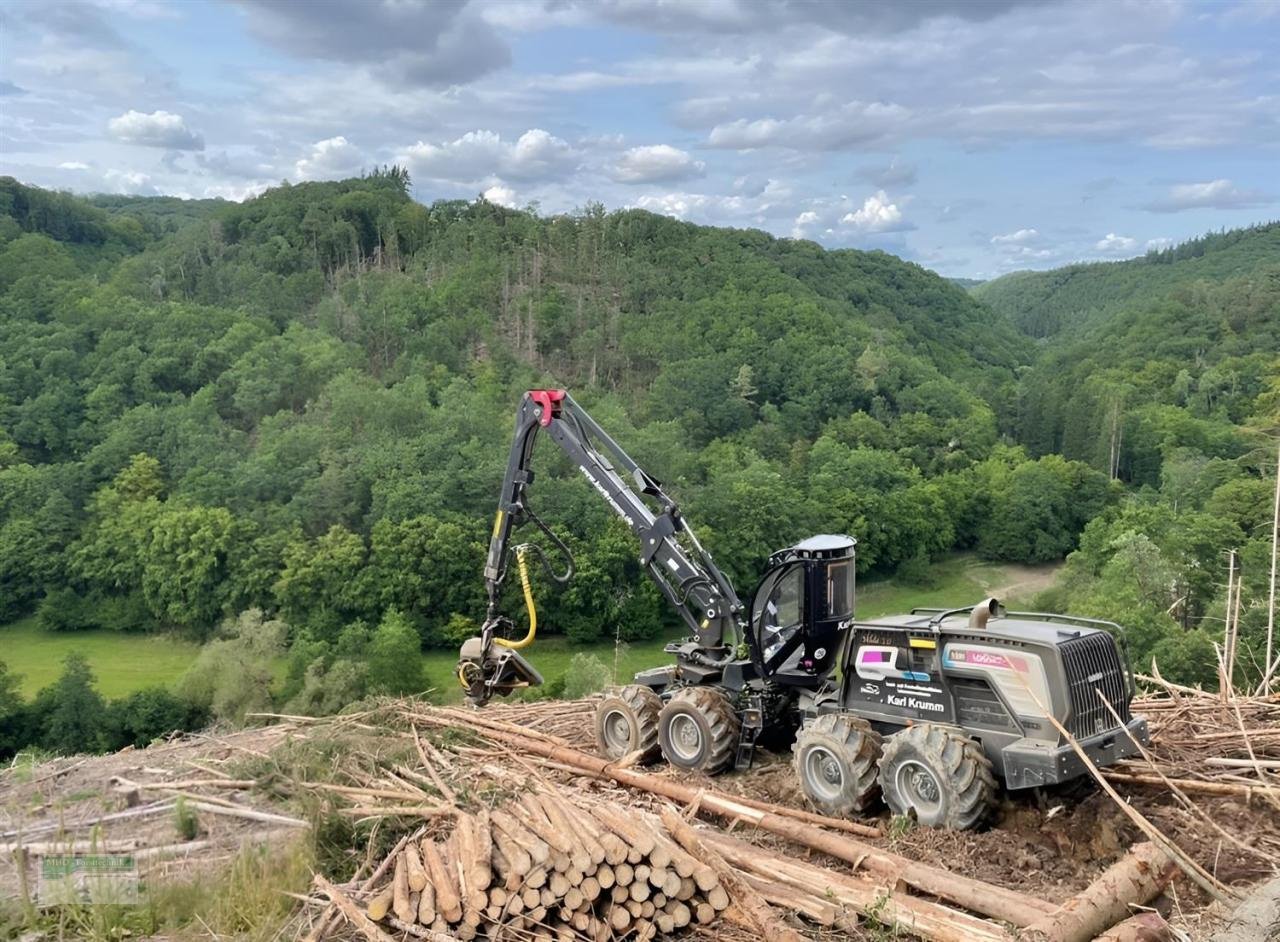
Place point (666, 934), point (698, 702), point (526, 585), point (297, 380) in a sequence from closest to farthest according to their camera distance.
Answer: point (666, 934)
point (698, 702)
point (526, 585)
point (297, 380)

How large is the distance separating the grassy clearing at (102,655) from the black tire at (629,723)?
1508 inches

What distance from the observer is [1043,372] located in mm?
103500

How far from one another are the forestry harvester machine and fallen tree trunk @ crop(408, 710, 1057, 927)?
49 cm

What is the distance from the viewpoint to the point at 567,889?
608cm

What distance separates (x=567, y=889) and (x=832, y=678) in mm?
4096

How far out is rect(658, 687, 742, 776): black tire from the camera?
30.5ft

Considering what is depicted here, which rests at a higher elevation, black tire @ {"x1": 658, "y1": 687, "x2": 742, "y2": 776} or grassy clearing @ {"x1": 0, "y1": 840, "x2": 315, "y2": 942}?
black tire @ {"x1": 658, "y1": 687, "x2": 742, "y2": 776}

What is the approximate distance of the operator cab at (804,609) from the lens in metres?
9.35

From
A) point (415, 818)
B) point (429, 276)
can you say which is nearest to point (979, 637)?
point (415, 818)

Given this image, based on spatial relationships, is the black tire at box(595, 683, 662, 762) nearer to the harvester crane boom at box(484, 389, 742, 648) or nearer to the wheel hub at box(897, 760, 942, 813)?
the harvester crane boom at box(484, 389, 742, 648)

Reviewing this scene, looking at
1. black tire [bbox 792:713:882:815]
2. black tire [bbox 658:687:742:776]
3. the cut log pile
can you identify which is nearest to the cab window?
black tire [bbox 792:713:882:815]

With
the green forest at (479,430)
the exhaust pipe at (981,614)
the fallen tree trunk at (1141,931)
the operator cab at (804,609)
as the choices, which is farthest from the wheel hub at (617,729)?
the green forest at (479,430)

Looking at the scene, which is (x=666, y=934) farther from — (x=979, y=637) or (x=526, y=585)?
(x=526, y=585)

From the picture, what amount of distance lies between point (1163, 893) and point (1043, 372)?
10475cm
